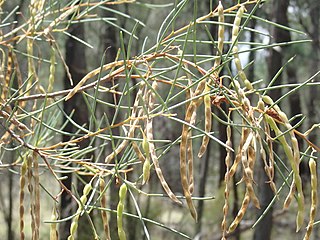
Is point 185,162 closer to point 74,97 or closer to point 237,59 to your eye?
point 237,59

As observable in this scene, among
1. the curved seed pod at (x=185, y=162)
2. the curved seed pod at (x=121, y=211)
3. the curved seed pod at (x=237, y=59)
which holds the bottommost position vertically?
the curved seed pod at (x=121, y=211)

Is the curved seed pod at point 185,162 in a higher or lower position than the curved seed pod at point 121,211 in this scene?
higher

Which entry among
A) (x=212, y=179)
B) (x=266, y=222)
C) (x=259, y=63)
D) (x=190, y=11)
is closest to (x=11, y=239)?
(x=190, y=11)

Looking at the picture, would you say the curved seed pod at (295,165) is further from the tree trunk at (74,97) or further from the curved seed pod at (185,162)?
the tree trunk at (74,97)

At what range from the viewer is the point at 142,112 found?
595mm

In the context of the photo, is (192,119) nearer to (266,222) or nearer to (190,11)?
(266,222)

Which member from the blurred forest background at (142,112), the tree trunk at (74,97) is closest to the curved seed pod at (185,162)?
the blurred forest background at (142,112)

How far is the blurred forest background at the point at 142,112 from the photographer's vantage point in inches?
20.6

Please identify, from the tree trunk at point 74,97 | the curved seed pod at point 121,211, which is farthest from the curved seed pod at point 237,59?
the tree trunk at point 74,97

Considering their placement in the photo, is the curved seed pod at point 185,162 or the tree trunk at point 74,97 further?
the tree trunk at point 74,97

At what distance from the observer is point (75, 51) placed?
374cm

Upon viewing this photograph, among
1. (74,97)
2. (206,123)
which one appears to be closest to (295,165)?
(206,123)

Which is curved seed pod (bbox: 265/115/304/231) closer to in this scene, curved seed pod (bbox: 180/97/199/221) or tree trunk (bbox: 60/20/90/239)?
curved seed pod (bbox: 180/97/199/221)

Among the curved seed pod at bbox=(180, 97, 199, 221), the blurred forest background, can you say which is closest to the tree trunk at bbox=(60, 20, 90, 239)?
the blurred forest background
